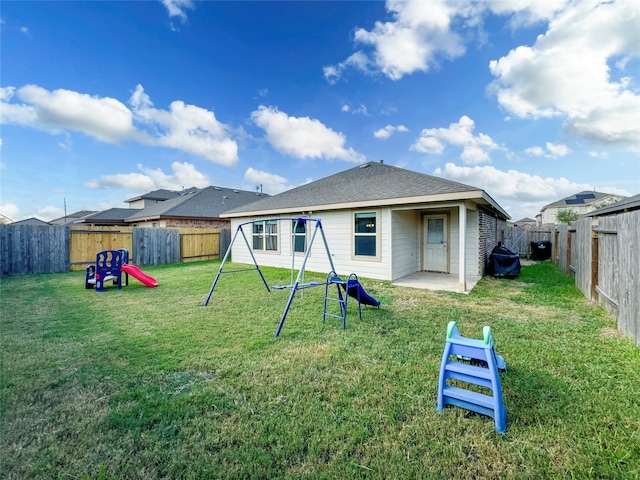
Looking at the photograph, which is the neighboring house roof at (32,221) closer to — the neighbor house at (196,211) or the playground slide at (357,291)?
the neighbor house at (196,211)

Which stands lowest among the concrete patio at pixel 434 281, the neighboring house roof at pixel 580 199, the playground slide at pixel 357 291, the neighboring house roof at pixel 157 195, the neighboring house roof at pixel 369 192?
the concrete patio at pixel 434 281

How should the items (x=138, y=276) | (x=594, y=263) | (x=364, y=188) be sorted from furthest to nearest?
(x=364, y=188)
(x=138, y=276)
(x=594, y=263)

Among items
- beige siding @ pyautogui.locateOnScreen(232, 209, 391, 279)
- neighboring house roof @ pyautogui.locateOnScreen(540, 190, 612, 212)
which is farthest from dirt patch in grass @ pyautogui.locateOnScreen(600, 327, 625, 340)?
neighboring house roof @ pyautogui.locateOnScreen(540, 190, 612, 212)

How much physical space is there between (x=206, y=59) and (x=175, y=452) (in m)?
12.9

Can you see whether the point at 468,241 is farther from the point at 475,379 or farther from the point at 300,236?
the point at 475,379

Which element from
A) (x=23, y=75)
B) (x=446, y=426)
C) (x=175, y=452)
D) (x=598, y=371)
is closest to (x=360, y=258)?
(x=598, y=371)

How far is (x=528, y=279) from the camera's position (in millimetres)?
8469

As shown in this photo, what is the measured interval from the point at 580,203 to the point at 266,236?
168ft

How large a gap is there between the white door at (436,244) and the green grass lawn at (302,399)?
4520mm

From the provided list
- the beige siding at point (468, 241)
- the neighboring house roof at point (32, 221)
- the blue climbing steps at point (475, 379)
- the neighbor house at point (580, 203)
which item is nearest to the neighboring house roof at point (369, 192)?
the beige siding at point (468, 241)

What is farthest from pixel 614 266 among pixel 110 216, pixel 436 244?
pixel 110 216

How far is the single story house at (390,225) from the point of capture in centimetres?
777

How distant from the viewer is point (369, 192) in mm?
8883

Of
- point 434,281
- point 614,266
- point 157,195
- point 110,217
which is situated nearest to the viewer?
point 614,266
